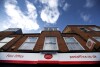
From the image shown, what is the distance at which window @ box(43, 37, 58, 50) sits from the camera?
42.1 ft

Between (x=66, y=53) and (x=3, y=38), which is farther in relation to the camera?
(x=3, y=38)

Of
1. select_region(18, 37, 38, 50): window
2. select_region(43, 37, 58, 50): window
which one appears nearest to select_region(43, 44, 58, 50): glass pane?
select_region(43, 37, 58, 50): window

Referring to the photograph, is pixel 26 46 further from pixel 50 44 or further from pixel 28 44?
pixel 50 44

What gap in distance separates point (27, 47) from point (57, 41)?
2974 millimetres

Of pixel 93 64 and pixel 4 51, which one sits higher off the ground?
pixel 4 51

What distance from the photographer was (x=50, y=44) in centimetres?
1361

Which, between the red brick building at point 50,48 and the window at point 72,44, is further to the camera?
the window at point 72,44

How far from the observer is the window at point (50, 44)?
42.1 ft

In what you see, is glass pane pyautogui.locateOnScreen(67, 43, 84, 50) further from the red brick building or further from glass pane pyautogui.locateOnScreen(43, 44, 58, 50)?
glass pane pyautogui.locateOnScreen(43, 44, 58, 50)

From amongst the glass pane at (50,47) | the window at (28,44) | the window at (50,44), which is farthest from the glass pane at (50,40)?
the window at (28,44)

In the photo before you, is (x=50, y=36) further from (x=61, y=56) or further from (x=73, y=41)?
(x=61, y=56)

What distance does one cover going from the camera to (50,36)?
15578mm

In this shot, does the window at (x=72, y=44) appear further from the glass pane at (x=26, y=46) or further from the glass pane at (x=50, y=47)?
the glass pane at (x=26, y=46)

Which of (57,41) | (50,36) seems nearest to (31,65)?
(57,41)
